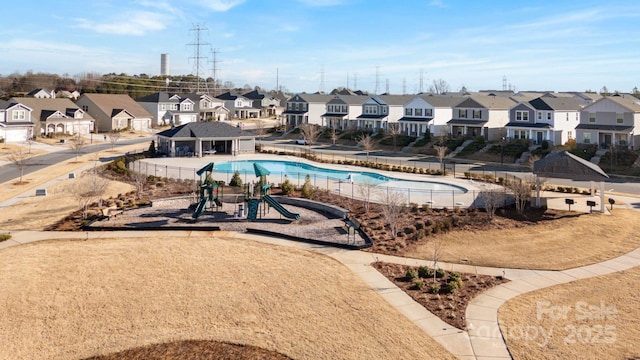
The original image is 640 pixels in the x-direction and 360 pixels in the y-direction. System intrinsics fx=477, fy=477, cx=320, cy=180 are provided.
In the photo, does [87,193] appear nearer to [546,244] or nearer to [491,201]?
[491,201]

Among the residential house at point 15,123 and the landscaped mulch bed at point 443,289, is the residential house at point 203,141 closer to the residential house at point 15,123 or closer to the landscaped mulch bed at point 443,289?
the residential house at point 15,123

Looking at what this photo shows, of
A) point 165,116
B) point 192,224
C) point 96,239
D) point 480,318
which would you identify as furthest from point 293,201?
point 165,116

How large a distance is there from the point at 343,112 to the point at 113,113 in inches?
1772

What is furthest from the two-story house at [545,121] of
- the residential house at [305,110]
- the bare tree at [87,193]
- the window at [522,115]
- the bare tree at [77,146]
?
the bare tree at [77,146]

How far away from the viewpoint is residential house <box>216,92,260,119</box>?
4951 inches

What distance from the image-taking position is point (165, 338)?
16406 millimetres

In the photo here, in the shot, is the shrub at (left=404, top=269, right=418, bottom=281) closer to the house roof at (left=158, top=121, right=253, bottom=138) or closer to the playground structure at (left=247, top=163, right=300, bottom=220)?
the playground structure at (left=247, top=163, right=300, bottom=220)

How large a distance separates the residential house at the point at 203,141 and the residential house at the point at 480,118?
32.6m

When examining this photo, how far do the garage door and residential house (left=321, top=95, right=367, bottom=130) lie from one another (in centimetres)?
5147

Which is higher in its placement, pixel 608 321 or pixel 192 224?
pixel 192 224

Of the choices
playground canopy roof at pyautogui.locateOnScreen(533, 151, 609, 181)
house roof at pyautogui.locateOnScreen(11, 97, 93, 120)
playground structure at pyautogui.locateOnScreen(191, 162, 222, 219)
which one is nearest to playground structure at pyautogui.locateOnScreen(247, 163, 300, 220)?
playground structure at pyautogui.locateOnScreen(191, 162, 222, 219)

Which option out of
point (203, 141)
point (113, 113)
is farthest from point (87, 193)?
point (113, 113)

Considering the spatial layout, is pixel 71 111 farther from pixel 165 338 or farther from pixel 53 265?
pixel 165 338

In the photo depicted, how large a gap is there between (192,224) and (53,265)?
9255mm
